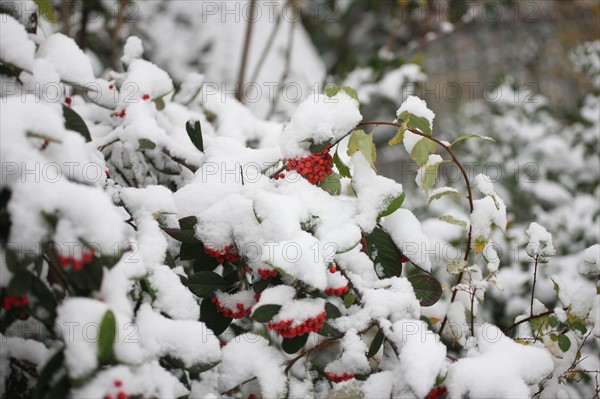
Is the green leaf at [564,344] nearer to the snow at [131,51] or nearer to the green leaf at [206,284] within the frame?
the green leaf at [206,284]

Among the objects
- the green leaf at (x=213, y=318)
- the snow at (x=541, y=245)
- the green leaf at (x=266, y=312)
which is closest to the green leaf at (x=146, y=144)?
the green leaf at (x=213, y=318)

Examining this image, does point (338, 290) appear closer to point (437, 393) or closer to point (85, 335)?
point (437, 393)

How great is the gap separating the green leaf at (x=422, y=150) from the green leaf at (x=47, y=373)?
724 millimetres

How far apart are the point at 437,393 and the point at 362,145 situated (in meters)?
0.47

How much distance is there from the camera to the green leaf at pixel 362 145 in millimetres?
1011

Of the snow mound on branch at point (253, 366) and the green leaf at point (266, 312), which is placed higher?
the green leaf at point (266, 312)

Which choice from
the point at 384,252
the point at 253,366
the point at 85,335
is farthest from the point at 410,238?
the point at 85,335

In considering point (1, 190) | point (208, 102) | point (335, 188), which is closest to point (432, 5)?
point (208, 102)

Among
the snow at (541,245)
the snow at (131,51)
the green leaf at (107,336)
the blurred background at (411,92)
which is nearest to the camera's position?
the green leaf at (107,336)

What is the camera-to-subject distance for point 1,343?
931 mm

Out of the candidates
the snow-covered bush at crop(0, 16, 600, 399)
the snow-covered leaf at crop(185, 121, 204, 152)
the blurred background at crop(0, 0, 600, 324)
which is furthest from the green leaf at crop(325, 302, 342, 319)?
the blurred background at crop(0, 0, 600, 324)

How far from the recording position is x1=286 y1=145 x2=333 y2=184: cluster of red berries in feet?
3.37

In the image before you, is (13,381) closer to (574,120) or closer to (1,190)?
(1,190)

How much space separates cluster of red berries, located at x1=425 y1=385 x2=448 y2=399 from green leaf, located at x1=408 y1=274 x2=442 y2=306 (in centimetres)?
19
